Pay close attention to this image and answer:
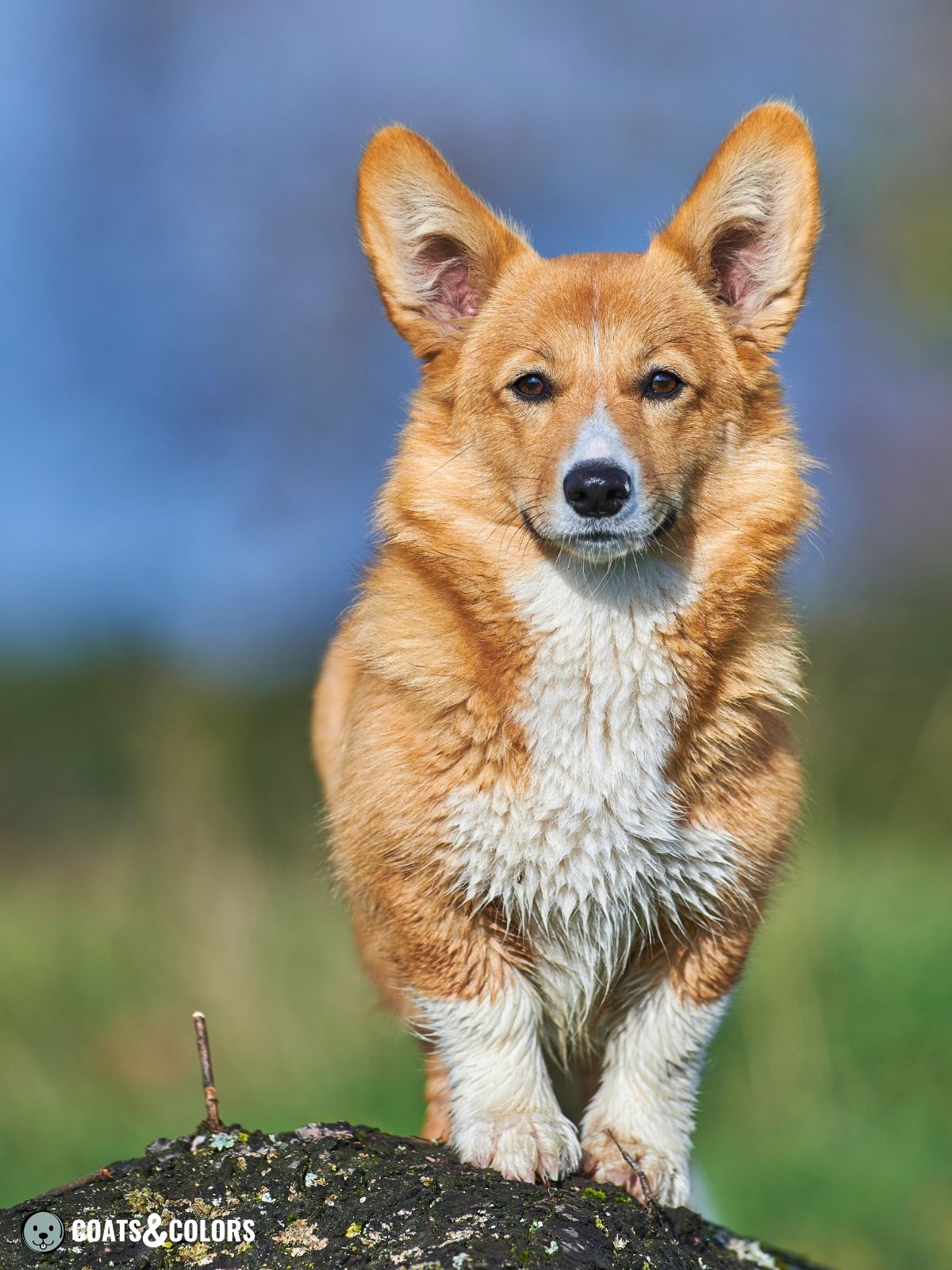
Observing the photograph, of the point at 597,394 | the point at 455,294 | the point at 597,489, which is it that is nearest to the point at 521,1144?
the point at 597,489

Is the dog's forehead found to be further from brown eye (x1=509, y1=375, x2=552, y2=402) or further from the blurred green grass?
the blurred green grass

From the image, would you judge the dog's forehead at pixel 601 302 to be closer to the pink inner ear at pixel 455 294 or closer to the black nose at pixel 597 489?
the pink inner ear at pixel 455 294

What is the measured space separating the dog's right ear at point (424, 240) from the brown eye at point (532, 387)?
0.41m

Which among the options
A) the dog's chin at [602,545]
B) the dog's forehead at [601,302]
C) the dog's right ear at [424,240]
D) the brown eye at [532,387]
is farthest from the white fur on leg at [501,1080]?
the dog's right ear at [424,240]

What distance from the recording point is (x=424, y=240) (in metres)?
4.40

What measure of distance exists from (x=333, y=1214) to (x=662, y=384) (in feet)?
8.47

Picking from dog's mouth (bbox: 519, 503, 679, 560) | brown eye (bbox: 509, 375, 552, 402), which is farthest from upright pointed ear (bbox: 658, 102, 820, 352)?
dog's mouth (bbox: 519, 503, 679, 560)

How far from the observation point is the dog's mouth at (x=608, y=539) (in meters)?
3.72

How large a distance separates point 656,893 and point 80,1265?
5.84 feet

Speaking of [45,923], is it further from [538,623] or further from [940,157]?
[940,157]

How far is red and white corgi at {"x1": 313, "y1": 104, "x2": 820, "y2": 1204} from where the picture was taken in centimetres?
368

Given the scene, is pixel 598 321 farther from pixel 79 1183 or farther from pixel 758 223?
pixel 79 1183

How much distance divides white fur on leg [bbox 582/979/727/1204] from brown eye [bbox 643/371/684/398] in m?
1.82

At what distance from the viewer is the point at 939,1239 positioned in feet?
19.7
